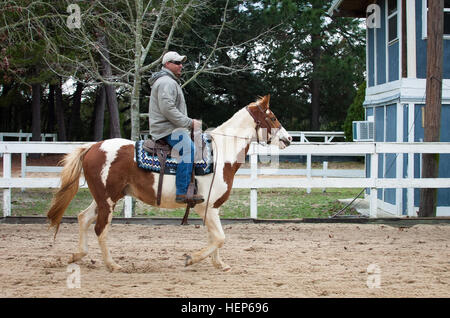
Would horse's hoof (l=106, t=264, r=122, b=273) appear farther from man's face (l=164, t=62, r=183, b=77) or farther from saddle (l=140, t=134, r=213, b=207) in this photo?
man's face (l=164, t=62, r=183, b=77)

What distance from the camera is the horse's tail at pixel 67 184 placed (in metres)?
6.65

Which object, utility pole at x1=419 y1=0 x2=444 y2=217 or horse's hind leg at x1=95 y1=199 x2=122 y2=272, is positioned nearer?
horse's hind leg at x1=95 y1=199 x2=122 y2=272

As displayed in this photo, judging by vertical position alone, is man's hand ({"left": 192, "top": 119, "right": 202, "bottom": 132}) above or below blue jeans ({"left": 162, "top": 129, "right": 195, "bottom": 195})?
above

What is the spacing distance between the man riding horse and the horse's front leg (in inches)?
9.3

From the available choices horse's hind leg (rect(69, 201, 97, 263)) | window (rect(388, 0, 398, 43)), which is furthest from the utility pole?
horse's hind leg (rect(69, 201, 97, 263))

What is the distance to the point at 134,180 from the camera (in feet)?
21.3

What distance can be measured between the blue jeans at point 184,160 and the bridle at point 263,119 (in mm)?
975

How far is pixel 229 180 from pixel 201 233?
2733 mm

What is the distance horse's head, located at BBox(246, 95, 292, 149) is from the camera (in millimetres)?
6797

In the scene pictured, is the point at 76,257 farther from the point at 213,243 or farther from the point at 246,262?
the point at 246,262

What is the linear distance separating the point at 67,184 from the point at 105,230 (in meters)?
0.83

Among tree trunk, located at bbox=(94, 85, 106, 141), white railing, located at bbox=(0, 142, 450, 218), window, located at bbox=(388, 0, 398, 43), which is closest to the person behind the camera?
white railing, located at bbox=(0, 142, 450, 218)

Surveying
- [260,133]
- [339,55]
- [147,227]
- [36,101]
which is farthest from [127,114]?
[260,133]

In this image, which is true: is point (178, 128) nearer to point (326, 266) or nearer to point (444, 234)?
point (326, 266)
